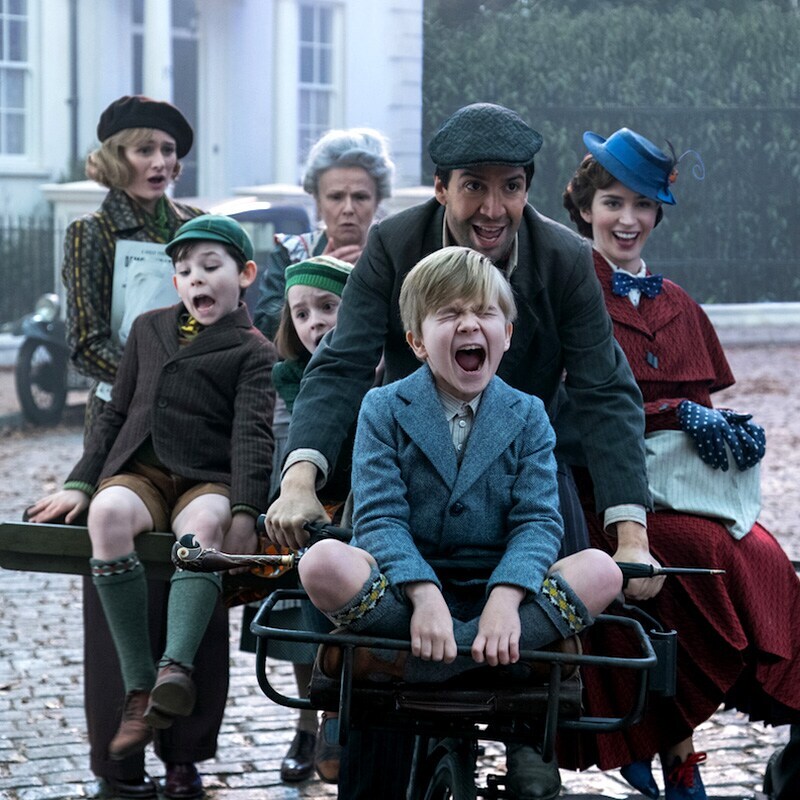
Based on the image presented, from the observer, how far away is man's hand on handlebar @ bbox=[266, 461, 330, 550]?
3.46 meters

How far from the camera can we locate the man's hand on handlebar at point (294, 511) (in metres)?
3.46

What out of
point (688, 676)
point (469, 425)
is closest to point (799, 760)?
point (688, 676)

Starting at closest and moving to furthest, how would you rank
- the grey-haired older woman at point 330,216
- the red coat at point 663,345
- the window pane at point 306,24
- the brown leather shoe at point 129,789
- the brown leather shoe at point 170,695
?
1. the brown leather shoe at point 170,695
2. the red coat at point 663,345
3. the brown leather shoe at point 129,789
4. the grey-haired older woman at point 330,216
5. the window pane at point 306,24

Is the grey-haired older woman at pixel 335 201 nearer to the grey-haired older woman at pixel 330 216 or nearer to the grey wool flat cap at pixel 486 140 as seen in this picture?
the grey-haired older woman at pixel 330 216

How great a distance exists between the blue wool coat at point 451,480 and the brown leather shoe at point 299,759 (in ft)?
7.07

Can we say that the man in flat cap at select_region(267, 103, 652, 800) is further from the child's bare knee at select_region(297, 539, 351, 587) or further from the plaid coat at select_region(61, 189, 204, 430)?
the plaid coat at select_region(61, 189, 204, 430)

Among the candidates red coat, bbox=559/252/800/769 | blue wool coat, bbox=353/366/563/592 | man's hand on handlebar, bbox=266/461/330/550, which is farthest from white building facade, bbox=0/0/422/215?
blue wool coat, bbox=353/366/563/592

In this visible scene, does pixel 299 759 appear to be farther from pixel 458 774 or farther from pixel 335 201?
pixel 458 774

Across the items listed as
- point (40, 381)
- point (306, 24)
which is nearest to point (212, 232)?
point (40, 381)

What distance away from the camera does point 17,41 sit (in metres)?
21.2

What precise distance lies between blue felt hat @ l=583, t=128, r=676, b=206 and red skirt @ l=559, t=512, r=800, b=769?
0.94m

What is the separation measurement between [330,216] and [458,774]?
8.81ft

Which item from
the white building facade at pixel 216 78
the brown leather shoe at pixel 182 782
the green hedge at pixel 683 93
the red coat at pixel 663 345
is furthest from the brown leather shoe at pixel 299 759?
the white building facade at pixel 216 78

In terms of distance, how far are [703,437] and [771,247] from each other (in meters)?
17.6
